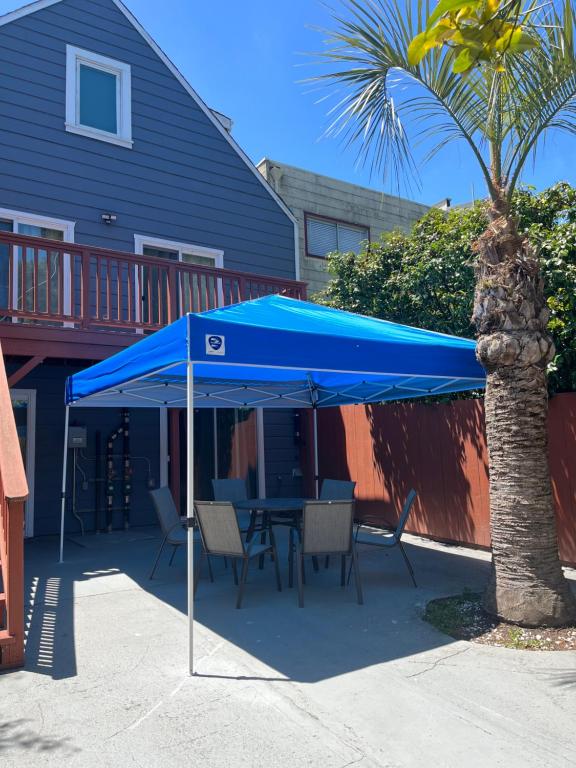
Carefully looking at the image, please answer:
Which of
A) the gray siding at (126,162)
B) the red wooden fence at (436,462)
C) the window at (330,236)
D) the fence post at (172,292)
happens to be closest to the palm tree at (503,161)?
the red wooden fence at (436,462)

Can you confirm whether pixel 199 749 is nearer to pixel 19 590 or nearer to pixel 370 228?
pixel 19 590

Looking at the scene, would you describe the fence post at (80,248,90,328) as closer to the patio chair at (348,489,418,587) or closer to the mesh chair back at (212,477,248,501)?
the mesh chair back at (212,477,248,501)

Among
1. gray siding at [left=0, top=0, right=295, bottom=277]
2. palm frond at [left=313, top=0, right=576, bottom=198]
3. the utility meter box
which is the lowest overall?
the utility meter box

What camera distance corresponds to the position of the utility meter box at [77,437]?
321 inches

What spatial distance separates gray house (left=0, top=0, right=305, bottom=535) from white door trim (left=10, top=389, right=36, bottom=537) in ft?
0.06

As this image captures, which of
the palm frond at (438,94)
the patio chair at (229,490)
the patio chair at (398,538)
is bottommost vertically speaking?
the patio chair at (398,538)

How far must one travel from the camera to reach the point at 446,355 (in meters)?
5.09

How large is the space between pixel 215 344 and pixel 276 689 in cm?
213

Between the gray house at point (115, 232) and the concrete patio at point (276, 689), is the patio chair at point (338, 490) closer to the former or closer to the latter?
the concrete patio at point (276, 689)

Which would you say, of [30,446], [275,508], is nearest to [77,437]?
[30,446]

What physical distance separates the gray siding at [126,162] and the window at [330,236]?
154cm

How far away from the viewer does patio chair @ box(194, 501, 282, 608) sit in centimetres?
479

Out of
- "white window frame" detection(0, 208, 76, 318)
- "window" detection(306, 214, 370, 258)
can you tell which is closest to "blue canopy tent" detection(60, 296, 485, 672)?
"white window frame" detection(0, 208, 76, 318)

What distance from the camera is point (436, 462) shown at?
7.70 meters
